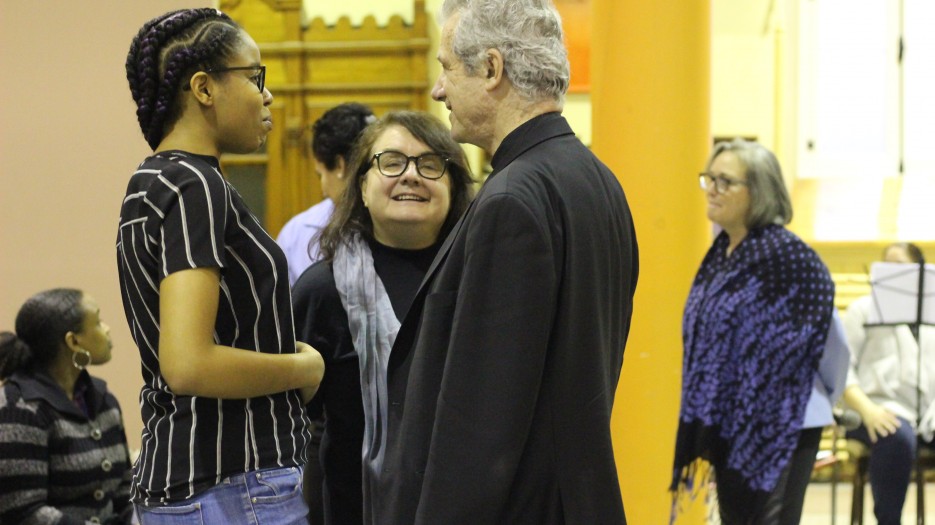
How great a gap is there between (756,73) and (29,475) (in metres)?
5.38

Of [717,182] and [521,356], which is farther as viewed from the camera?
[717,182]

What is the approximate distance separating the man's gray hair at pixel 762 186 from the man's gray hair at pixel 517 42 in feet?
7.31

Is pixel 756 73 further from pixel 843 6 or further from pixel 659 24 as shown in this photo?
pixel 659 24

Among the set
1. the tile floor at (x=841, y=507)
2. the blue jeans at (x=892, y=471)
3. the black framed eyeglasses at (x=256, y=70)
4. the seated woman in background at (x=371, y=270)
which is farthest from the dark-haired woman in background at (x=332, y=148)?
the tile floor at (x=841, y=507)

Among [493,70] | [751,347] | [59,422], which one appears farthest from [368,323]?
[751,347]

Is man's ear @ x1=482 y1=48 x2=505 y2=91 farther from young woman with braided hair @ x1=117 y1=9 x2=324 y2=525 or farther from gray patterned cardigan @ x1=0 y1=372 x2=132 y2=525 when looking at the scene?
gray patterned cardigan @ x1=0 y1=372 x2=132 y2=525

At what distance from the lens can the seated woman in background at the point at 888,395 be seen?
4.51 metres

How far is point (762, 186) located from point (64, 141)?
2142 millimetres

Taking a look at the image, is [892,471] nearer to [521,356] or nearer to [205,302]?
[521,356]

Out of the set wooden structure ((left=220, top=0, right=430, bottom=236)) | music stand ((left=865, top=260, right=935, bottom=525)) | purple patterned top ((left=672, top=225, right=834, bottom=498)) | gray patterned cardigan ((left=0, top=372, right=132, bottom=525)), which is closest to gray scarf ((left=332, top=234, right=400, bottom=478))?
gray patterned cardigan ((left=0, top=372, right=132, bottom=525))

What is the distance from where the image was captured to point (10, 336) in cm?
275

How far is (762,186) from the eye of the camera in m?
3.61

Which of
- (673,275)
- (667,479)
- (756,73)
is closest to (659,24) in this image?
(673,275)

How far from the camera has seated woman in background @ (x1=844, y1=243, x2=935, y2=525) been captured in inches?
178
